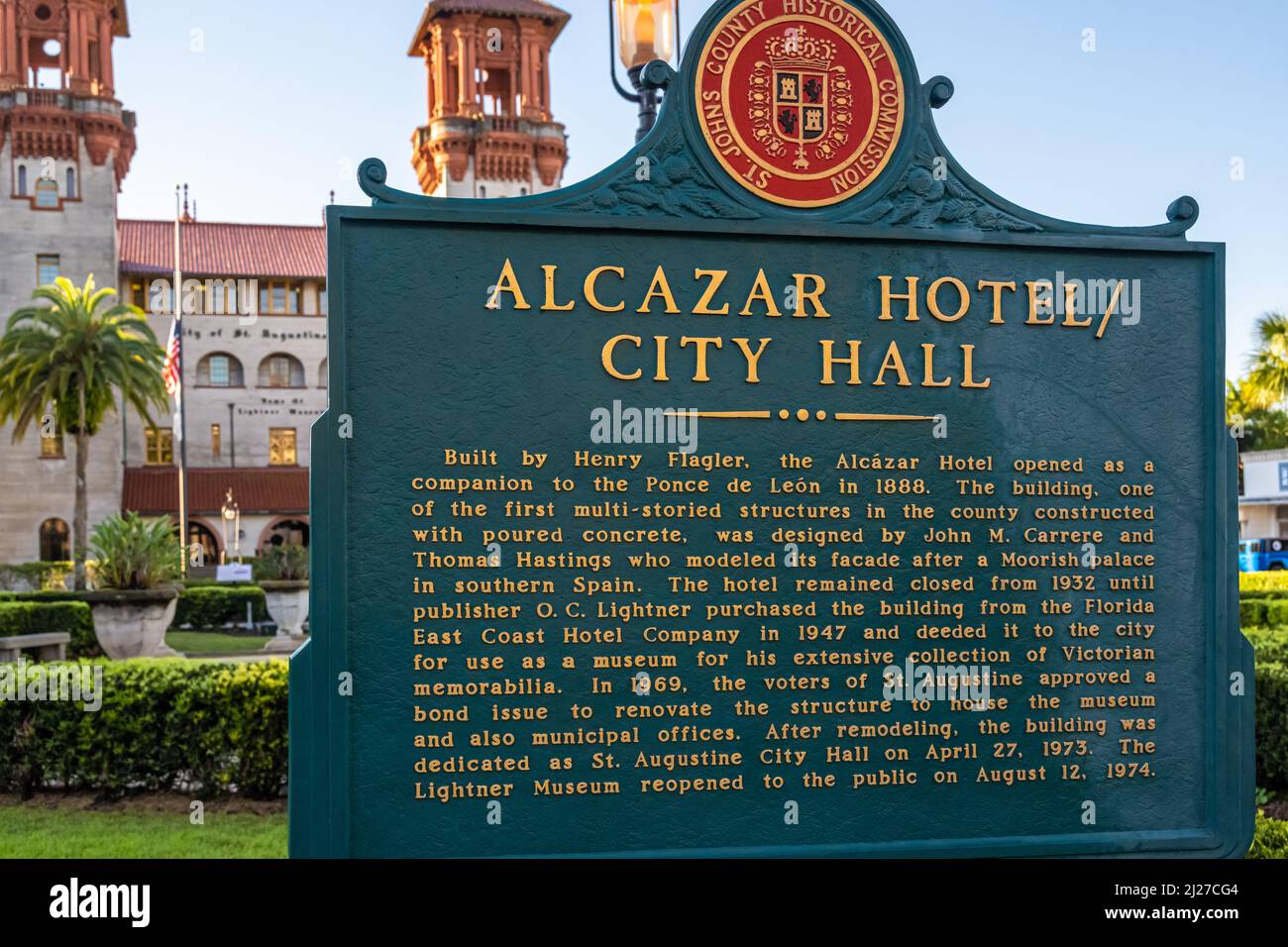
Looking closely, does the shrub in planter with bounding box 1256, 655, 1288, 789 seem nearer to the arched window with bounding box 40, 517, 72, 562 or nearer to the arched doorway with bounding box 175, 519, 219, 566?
the arched window with bounding box 40, 517, 72, 562

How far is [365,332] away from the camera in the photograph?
5.22m

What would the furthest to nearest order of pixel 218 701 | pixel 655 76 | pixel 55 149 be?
pixel 55 149 < pixel 218 701 < pixel 655 76

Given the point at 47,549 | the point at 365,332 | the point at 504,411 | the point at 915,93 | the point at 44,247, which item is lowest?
the point at 47,549

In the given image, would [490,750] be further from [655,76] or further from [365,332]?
[655,76]

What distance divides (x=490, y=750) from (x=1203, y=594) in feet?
11.4

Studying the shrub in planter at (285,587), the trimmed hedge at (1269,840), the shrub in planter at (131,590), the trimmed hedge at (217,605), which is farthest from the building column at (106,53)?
the trimmed hedge at (1269,840)

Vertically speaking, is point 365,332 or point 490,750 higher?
point 365,332

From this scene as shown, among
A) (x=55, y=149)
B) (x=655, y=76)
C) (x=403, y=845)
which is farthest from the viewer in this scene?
(x=55, y=149)

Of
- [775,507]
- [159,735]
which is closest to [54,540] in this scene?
[159,735]

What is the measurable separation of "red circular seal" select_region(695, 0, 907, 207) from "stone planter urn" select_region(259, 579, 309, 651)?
18950 mm

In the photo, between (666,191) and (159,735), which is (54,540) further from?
(666,191)

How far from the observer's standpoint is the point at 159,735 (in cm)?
928

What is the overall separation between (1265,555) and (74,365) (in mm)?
38905

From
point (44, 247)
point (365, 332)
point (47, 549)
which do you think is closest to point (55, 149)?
point (44, 247)
